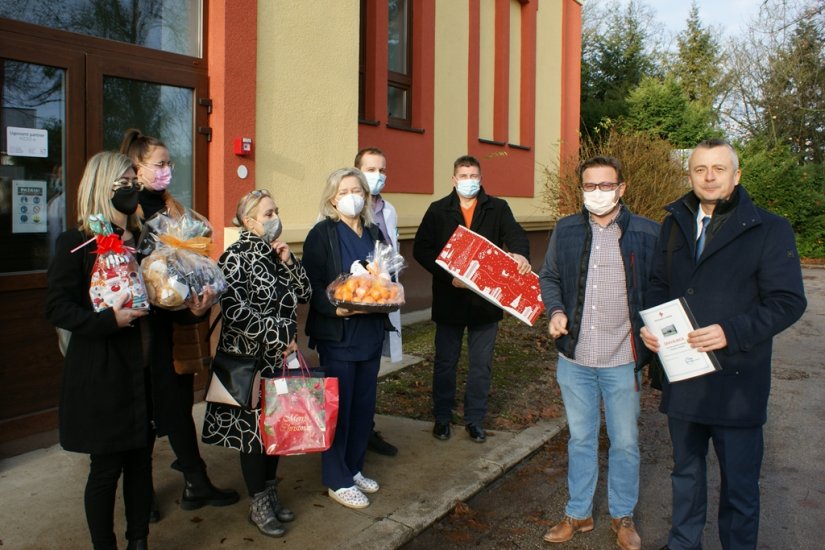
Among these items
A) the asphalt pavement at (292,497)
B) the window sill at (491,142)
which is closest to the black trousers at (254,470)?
the asphalt pavement at (292,497)

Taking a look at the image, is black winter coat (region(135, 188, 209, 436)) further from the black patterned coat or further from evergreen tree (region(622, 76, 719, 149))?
evergreen tree (region(622, 76, 719, 149))

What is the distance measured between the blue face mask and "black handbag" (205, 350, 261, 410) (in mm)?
2405

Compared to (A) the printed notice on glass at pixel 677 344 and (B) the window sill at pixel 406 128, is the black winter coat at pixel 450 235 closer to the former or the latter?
(A) the printed notice on glass at pixel 677 344

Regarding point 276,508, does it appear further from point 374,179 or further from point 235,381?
point 374,179

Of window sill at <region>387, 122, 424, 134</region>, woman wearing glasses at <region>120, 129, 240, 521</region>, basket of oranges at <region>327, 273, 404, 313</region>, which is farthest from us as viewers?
window sill at <region>387, 122, 424, 134</region>

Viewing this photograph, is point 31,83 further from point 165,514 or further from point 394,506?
point 394,506

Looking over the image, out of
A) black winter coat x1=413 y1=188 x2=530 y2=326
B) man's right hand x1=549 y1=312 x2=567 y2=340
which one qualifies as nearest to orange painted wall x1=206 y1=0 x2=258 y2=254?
A: black winter coat x1=413 y1=188 x2=530 y2=326

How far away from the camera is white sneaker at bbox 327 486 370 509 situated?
13.6 feet

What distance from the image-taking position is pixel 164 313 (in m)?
3.54

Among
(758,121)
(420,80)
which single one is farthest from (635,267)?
(758,121)

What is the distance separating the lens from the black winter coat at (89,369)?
3.02 meters

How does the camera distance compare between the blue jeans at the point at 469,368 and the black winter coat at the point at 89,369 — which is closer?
the black winter coat at the point at 89,369

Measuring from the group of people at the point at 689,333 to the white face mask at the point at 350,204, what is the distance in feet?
3.95

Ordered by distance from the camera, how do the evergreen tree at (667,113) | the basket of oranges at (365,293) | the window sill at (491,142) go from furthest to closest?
the evergreen tree at (667,113) → the window sill at (491,142) → the basket of oranges at (365,293)
